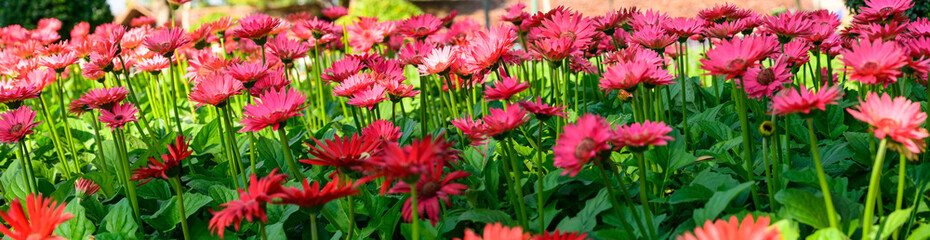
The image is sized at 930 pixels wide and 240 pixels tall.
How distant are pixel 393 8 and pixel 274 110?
656 inches

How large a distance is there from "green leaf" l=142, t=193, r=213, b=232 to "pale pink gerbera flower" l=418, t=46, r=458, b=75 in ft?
1.99

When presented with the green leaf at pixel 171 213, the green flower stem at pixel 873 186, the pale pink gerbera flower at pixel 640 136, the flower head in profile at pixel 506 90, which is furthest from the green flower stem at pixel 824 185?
the green leaf at pixel 171 213

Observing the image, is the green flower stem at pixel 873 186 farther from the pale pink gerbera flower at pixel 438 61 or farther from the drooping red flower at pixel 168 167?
the drooping red flower at pixel 168 167

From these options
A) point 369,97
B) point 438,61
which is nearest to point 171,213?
point 369,97

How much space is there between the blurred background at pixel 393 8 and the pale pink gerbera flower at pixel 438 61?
83cm

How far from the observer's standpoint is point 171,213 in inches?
66.1

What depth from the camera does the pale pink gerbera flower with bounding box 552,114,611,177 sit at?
1003 millimetres

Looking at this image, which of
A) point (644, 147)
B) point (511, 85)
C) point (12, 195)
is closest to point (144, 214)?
point (12, 195)

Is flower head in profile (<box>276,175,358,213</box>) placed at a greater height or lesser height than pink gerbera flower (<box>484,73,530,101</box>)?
lesser

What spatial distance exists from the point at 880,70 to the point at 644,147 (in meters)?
0.41

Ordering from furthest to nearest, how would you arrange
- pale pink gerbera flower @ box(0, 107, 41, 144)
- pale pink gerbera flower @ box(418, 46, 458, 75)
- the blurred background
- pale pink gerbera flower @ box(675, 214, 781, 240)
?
1. the blurred background
2. pale pink gerbera flower @ box(418, 46, 458, 75)
3. pale pink gerbera flower @ box(0, 107, 41, 144)
4. pale pink gerbera flower @ box(675, 214, 781, 240)

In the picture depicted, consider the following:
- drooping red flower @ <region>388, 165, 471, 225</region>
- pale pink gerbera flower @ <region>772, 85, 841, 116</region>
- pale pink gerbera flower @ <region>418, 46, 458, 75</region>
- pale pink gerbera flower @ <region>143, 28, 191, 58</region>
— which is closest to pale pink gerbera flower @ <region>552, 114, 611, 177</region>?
drooping red flower @ <region>388, 165, 471, 225</region>

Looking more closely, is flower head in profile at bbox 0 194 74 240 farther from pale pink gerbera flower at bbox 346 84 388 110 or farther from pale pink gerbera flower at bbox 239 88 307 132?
pale pink gerbera flower at bbox 346 84 388 110

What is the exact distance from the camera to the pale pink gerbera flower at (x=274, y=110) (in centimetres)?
139
